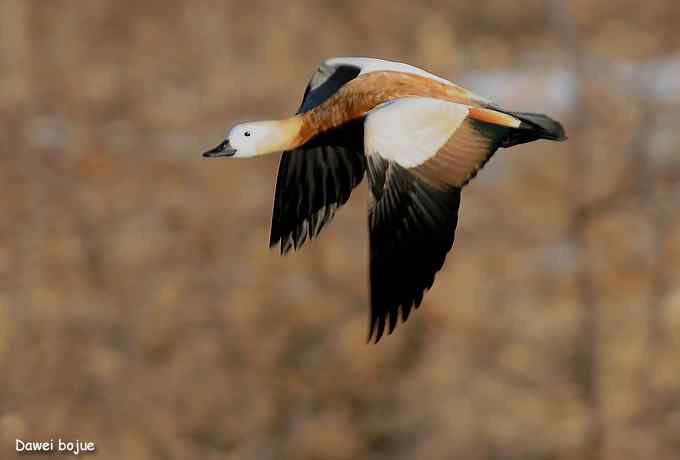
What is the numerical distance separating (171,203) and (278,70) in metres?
0.81

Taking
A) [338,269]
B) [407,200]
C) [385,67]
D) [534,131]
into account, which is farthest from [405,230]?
[338,269]

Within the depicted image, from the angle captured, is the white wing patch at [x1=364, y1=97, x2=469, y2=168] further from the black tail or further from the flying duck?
the black tail

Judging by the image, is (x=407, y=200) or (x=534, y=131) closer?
(x=407, y=200)

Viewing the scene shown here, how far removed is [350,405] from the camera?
6.71 meters

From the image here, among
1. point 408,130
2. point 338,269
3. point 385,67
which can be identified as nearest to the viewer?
point 408,130

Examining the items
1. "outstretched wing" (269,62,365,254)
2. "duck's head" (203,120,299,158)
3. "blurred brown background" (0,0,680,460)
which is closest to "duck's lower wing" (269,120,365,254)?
"outstretched wing" (269,62,365,254)

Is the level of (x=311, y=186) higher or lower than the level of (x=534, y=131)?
lower

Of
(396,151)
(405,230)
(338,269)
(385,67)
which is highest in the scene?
(385,67)

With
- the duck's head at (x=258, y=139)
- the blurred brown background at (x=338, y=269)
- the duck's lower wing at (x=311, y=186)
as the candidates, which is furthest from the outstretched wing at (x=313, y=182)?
the blurred brown background at (x=338, y=269)

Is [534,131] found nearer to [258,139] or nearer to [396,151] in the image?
[396,151]

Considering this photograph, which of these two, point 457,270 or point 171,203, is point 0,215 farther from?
point 457,270

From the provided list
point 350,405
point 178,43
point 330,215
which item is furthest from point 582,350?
point 330,215

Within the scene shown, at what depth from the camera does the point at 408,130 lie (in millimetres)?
2691

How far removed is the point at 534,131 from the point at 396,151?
340 millimetres
